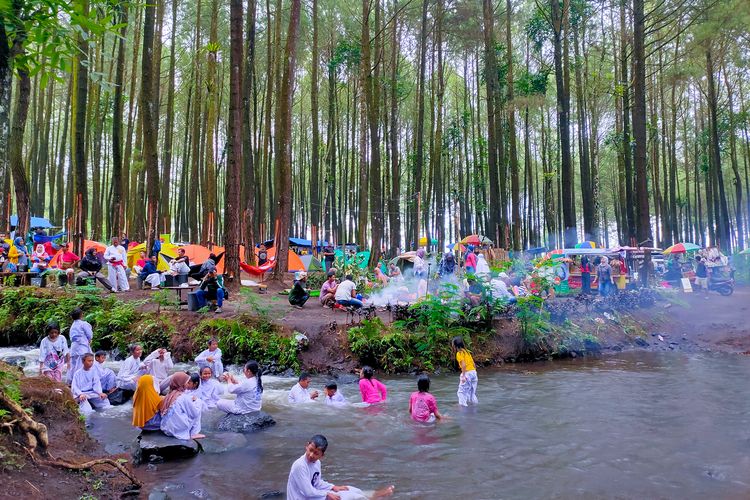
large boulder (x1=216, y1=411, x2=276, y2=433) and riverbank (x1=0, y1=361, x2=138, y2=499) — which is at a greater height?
riverbank (x1=0, y1=361, x2=138, y2=499)

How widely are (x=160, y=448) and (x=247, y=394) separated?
1.75 metres

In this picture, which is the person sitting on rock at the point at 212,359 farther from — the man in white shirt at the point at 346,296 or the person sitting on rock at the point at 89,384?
the man in white shirt at the point at 346,296

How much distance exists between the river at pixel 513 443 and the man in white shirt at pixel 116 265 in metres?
→ 6.20

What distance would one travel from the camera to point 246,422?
7.65 m

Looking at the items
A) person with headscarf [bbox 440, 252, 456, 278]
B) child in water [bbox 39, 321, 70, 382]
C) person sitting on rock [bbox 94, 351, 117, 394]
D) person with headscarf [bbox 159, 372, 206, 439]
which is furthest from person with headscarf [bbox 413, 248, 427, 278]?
person with headscarf [bbox 159, 372, 206, 439]

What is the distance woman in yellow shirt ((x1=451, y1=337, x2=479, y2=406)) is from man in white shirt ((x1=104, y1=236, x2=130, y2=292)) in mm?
9648

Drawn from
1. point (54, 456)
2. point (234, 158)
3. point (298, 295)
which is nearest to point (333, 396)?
point (54, 456)

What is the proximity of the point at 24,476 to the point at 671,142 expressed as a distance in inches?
1299

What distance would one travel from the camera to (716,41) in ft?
71.0

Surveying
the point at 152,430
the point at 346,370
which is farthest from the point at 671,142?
the point at 152,430

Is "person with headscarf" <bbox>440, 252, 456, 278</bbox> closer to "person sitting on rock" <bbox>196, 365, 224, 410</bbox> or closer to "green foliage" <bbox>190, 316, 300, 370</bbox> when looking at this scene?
"green foliage" <bbox>190, 316, 300, 370</bbox>

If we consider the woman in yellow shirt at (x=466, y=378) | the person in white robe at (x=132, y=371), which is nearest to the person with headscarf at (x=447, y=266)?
the woman in yellow shirt at (x=466, y=378)

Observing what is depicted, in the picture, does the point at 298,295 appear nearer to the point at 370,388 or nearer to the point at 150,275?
the point at 150,275

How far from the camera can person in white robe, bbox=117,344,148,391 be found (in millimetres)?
8828
